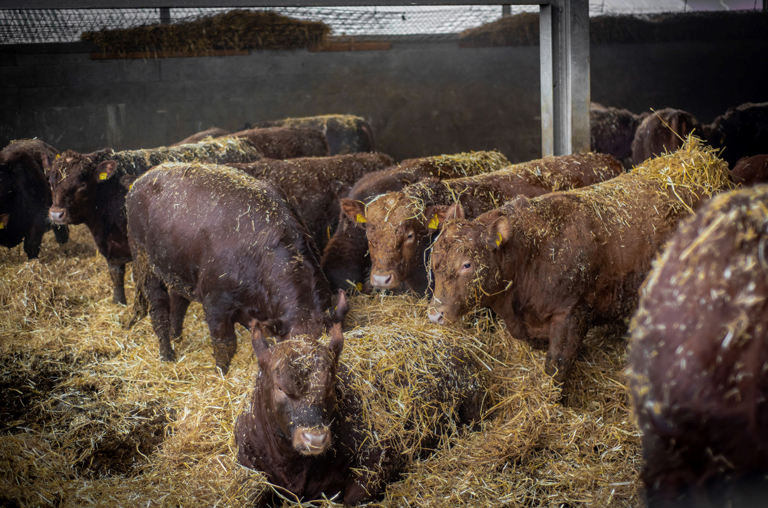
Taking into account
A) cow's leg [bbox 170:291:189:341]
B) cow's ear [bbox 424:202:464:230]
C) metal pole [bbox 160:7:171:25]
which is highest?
metal pole [bbox 160:7:171:25]

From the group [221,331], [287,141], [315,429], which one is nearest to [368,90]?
[287,141]

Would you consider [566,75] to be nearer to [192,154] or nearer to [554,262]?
[554,262]

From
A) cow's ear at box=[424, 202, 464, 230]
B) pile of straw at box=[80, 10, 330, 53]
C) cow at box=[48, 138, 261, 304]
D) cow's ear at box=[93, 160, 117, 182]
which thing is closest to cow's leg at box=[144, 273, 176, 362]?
cow at box=[48, 138, 261, 304]

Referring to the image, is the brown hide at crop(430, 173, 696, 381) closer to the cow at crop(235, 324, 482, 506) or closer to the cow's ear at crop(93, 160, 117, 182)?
the cow at crop(235, 324, 482, 506)

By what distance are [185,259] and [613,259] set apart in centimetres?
350

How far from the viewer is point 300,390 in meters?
3.11

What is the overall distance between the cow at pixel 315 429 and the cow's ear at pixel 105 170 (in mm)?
3789

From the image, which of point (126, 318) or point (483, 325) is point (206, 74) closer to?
point (126, 318)

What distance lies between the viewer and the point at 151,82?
9086mm

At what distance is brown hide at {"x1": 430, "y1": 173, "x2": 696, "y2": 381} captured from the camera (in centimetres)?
400

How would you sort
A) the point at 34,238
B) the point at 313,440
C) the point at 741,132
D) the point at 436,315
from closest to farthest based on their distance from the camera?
1. the point at 313,440
2. the point at 436,315
3. the point at 34,238
4. the point at 741,132

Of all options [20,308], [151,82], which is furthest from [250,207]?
[151,82]

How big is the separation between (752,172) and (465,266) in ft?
12.3

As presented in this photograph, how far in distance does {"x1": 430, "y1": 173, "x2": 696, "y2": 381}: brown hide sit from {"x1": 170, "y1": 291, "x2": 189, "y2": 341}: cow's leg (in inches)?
113
